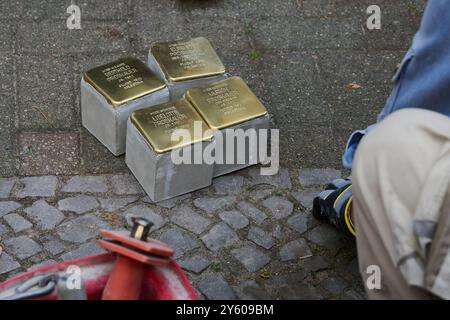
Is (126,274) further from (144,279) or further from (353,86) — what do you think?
(353,86)

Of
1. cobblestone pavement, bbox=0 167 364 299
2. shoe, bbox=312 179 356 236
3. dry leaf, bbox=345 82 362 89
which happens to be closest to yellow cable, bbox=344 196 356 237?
shoe, bbox=312 179 356 236

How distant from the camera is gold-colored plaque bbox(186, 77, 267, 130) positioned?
3.12m

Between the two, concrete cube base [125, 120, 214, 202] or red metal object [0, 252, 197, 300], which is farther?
concrete cube base [125, 120, 214, 202]

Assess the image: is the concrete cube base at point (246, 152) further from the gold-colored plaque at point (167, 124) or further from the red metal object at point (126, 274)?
the red metal object at point (126, 274)

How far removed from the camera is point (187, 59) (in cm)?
339

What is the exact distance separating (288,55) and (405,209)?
1.89 m

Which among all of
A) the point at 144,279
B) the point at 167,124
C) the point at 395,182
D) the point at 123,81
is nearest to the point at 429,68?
the point at 395,182

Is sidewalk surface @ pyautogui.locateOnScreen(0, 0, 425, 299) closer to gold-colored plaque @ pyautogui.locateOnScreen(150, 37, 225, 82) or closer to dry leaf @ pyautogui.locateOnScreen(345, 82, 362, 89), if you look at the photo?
dry leaf @ pyautogui.locateOnScreen(345, 82, 362, 89)

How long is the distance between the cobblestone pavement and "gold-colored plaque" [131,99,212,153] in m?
0.25

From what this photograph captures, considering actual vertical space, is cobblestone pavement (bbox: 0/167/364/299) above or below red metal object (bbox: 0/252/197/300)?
below

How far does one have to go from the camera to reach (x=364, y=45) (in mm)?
3955

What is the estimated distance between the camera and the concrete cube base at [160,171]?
2.98 meters

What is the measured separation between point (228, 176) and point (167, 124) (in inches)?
14.5
